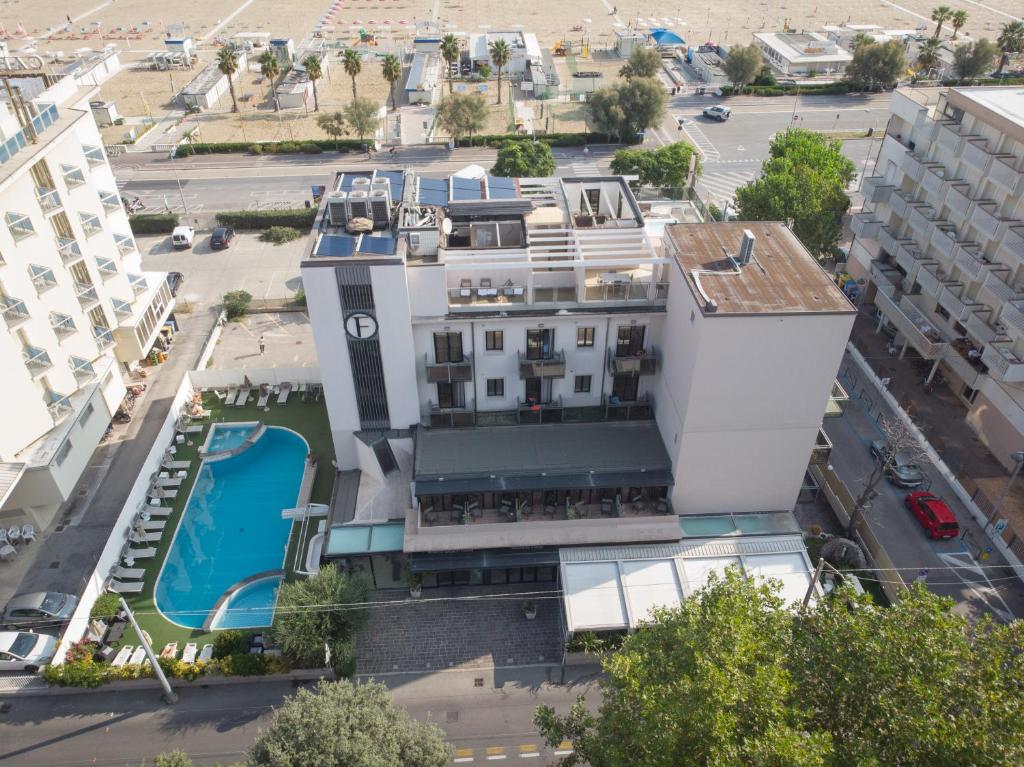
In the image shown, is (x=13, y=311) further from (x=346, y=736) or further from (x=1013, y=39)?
(x=1013, y=39)

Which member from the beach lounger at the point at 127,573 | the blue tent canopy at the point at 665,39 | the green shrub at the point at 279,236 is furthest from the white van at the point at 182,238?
the blue tent canopy at the point at 665,39

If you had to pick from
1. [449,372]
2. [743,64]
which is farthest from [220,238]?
[743,64]

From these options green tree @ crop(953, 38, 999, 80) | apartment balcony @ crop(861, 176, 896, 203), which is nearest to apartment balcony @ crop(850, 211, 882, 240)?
apartment balcony @ crop(861, 176, 896, 203)

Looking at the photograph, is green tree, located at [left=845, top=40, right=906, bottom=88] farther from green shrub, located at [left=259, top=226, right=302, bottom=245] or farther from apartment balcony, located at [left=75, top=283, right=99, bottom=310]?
apartment balcony, located at [left=75, top=283, right=99, bottom=310]

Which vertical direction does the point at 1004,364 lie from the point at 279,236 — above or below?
above

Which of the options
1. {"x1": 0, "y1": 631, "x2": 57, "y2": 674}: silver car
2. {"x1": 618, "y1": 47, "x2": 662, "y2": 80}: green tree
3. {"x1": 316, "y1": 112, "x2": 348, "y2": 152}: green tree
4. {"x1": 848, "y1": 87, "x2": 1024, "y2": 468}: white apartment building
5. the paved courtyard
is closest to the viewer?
{"x1": 0, "y1": 631, "x2": 57, "y2": 674}: silver car

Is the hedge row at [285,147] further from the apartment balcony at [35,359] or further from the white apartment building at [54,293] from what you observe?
the apartment balcony at [35,359]
